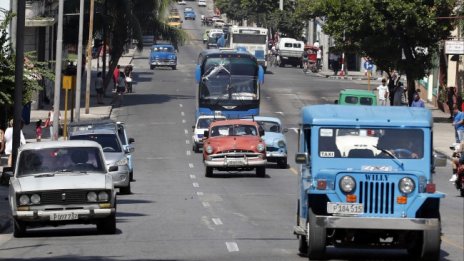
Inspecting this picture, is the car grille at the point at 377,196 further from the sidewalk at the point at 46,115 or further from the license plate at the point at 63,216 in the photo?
the sidewalk at the point at 46,115

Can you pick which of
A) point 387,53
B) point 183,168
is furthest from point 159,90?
point 183,168

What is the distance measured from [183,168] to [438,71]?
3338 cm

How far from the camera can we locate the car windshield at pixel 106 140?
3470 cm

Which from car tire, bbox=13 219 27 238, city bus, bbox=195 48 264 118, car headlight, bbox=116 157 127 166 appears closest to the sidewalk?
car headlight, bbox=116 157 127 166

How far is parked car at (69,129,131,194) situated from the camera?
3341cm

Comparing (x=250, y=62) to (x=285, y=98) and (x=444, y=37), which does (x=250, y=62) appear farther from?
(x=285, y=98)

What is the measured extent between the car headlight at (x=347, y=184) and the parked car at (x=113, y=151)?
50.6ft

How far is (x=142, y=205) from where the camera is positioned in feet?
101

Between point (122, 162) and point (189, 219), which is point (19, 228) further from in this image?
point (122, 162)

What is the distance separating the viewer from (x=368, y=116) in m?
19.1

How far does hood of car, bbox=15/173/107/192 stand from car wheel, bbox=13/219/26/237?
2.35ft

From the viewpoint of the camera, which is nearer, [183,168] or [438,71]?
[183,168]

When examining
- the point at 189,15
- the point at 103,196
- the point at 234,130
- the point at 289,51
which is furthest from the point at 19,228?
the point at 189,15

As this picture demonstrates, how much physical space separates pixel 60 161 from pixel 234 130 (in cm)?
1772
